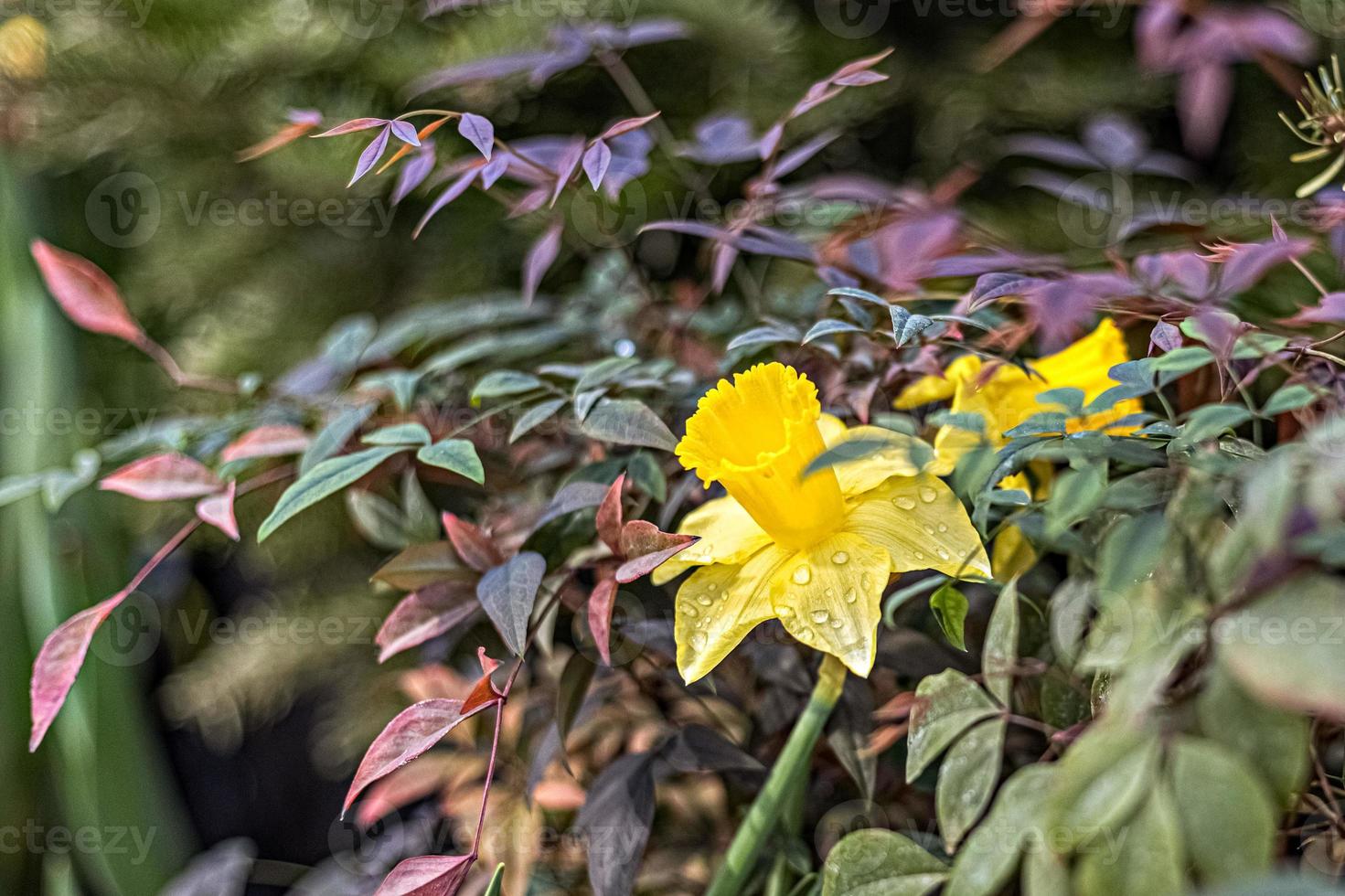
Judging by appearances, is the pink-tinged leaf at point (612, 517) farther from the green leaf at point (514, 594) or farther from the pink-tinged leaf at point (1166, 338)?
the pink-tinged leaf at point (1166, 338)

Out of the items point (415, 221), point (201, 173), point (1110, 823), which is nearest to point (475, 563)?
point (1110, 823)

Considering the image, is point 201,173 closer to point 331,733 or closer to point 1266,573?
point 331,733

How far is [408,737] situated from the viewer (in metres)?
0.31

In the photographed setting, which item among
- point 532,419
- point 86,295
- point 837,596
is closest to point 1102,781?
point 837,596

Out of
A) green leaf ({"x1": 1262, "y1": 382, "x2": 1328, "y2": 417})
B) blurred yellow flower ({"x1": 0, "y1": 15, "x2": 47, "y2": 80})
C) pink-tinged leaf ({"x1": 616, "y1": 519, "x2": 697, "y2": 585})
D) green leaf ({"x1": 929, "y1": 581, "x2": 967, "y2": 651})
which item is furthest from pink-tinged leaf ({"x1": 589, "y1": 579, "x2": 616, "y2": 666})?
blurred yellow flower ({"x1": 0, "y1": 15, "x2": 47, "y2": 80})

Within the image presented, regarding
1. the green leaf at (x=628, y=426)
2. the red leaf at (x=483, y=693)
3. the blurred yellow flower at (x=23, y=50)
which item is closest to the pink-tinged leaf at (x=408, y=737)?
the red leaf at (x=483, y=693)

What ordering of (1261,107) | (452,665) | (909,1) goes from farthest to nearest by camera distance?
(909,1) → (1261,107) → (452,665)

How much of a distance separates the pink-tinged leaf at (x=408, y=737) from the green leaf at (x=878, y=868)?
0.13 metres

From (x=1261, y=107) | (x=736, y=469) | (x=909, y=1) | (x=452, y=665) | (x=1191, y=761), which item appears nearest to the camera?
(x=1191, y=761)

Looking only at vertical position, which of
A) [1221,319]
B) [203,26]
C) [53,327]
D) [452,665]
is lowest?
[452,665]

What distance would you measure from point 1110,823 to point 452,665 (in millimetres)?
525

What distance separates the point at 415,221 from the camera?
921mm

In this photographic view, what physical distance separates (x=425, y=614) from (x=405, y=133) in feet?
0.65

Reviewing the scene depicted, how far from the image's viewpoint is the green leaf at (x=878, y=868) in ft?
0.94
